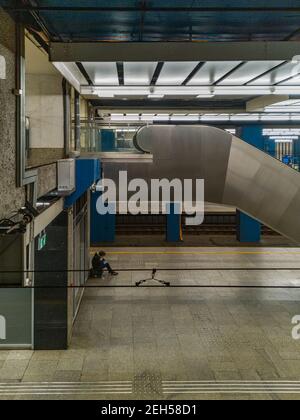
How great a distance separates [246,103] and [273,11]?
34.2 ft

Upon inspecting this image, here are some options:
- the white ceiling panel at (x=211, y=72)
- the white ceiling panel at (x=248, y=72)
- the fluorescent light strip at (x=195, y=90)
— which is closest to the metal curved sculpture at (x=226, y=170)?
the white ceiling panel at (x=211, y=72)

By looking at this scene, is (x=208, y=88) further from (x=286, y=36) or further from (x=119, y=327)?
(x=119, y=327)

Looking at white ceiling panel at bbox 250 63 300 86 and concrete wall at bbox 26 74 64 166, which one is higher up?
white ceiling panel at bbox 250 63 300 86

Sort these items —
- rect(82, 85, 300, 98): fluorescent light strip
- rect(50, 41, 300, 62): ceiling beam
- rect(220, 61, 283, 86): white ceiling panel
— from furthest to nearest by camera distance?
rect(82, 85, 300, 98): fluorescent light strip < rect(220, 61, 283, 86): white ceiling panel < rect(50, 41, 300, 62): ceiling beam

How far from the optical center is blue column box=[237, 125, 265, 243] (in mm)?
19672

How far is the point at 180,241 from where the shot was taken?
20.1 m

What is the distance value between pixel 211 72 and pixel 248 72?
709mm

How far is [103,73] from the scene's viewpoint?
10.1 meters

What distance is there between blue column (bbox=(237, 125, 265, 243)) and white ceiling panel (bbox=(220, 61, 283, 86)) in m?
8.49

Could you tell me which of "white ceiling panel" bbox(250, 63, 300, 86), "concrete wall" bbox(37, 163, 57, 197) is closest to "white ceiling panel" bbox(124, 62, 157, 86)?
"white ceiling panel" bbox(250, 63, 300, 86)

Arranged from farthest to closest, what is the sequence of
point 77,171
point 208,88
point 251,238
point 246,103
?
1. point 251,238
2. point 246,103
3. point 208,88
4. point 77,171

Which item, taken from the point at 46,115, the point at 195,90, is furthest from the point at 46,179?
the point at 195,90

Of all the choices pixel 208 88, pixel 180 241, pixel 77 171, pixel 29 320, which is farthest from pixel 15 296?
pixel 180 241

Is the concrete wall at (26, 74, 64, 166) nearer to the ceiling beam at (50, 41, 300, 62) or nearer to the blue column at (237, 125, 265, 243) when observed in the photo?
the ceiling beam at (50, 41, 300, 62)
